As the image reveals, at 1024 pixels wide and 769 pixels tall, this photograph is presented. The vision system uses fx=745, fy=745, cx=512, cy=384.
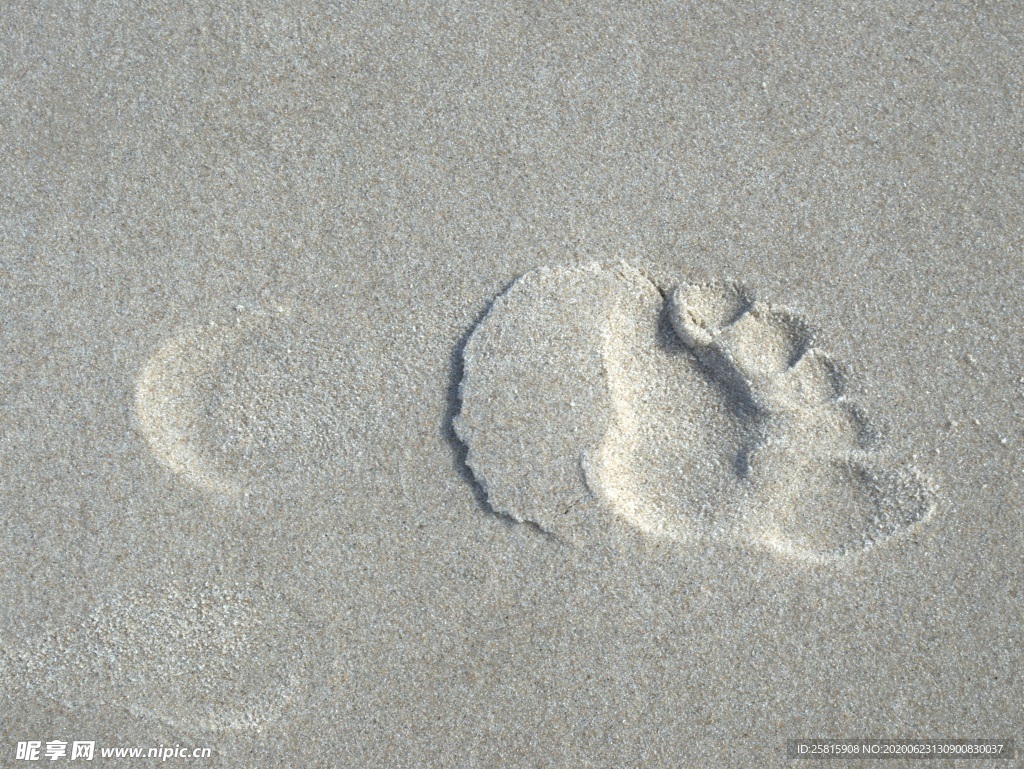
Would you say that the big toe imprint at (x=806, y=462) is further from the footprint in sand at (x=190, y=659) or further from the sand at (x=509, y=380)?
the footprint in sand at (x=190, y=659)

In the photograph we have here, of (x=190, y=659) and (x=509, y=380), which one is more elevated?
(x=509, y=380)

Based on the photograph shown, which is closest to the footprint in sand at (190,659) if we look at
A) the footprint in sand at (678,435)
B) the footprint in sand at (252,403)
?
the footprint in sand at (252,403)

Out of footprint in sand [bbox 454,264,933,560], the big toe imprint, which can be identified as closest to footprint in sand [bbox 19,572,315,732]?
footprint in sand [bbox 454,264,933,560]

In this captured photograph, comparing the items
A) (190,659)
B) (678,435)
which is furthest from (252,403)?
(678,435)

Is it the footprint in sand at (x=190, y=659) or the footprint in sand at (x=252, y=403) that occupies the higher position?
the footprint in sand at (x=252, y=403)

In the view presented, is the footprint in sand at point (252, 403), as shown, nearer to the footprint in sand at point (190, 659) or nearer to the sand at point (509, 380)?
the sand at point (509, 380)

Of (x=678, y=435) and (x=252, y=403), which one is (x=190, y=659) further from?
(x=678, y=435)

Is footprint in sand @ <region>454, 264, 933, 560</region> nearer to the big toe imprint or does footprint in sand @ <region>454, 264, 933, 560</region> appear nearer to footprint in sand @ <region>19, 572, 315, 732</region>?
the big toe imprint
